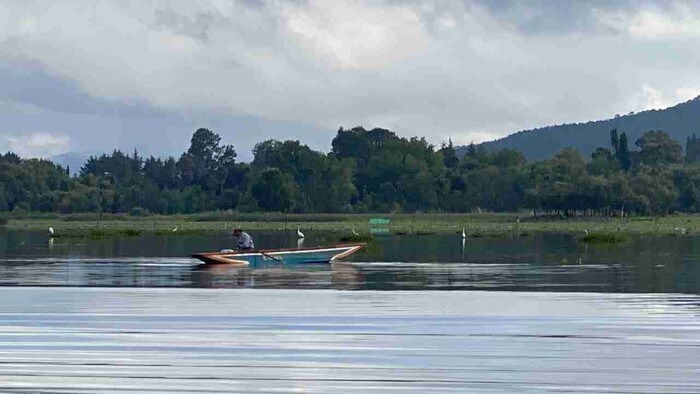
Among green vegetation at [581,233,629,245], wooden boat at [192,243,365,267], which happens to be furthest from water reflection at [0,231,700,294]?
green vegetation at [581,233,629,245]

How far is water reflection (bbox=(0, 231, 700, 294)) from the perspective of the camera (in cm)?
3219

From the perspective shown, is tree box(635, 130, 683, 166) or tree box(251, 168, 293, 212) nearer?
tree box(251, 168, 293, 212)

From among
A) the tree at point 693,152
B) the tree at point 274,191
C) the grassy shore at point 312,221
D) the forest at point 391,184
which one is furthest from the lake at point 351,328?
the tree at point 693,152

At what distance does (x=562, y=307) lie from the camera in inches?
986

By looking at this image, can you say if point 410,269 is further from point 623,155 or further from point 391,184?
point 623,155

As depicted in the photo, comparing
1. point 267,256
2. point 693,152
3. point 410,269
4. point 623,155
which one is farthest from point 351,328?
point 693,152

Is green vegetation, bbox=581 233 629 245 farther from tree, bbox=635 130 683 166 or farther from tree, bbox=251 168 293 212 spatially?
tree, bbox=635 130 683 166

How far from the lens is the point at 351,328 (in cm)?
2119

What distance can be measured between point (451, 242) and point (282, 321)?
41.3 metres

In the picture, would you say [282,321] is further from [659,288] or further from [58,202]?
[58,202]

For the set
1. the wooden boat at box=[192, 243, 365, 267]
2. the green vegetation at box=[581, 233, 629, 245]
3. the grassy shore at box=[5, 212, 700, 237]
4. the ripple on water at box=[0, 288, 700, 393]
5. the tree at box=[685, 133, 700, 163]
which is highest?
the tree at box=[685, 133, 700, 163]

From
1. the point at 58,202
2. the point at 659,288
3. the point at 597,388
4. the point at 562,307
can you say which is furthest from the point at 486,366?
the point at 58,202

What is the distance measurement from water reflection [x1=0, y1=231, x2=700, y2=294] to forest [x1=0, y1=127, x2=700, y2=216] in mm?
55290

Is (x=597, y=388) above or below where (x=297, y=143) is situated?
below
